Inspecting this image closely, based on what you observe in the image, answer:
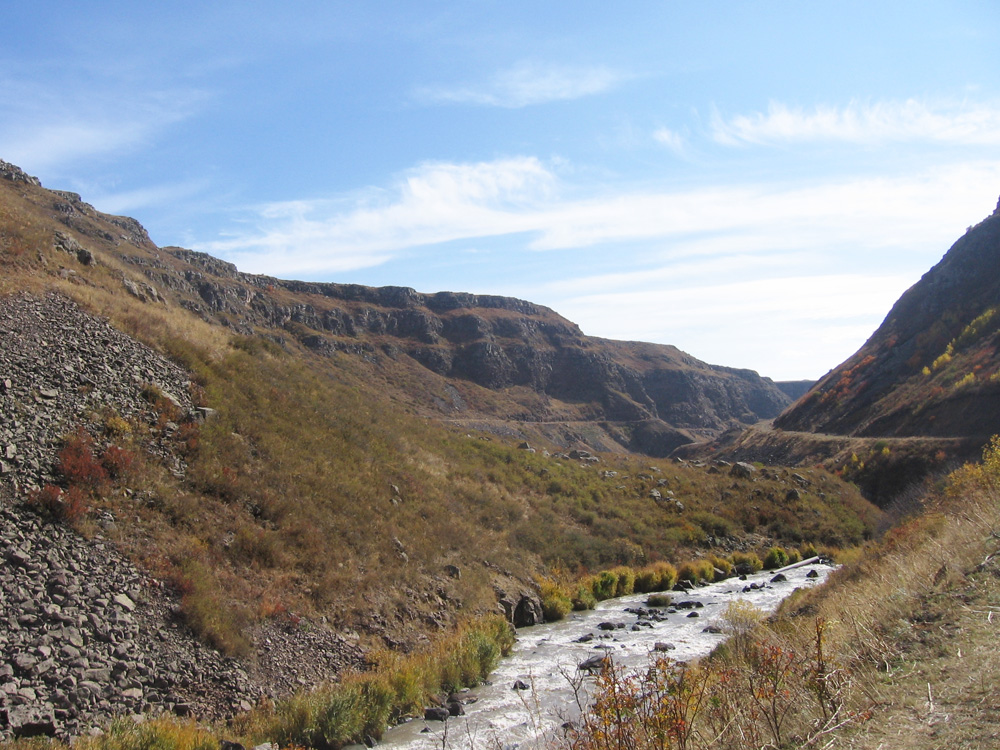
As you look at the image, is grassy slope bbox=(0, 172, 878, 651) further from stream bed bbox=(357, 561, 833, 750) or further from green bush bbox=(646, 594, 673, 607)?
green bush bbox=(646, 594, 673, 607)

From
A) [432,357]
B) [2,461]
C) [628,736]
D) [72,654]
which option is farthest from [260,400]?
[432,357]

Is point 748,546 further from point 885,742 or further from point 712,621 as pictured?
point 885,742

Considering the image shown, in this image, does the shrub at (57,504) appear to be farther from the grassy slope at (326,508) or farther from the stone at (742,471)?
the stone at (742,471)

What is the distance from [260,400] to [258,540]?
709 centimetres

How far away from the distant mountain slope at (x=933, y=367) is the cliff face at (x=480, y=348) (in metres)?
41.8

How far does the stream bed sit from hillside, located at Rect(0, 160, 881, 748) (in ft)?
3.18

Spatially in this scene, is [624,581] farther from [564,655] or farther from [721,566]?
[564,655]

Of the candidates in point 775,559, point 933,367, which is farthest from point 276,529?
point 933,367

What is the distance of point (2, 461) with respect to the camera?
38.8 feet

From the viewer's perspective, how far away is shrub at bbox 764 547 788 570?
99.8 ft

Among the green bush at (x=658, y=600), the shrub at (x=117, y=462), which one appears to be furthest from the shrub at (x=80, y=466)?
the green bush at (x=658, y=600)

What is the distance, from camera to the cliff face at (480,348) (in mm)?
86062

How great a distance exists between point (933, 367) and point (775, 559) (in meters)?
45.0

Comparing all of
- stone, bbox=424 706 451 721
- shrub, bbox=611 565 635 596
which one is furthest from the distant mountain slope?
stone, bbox=424 706 451 721
